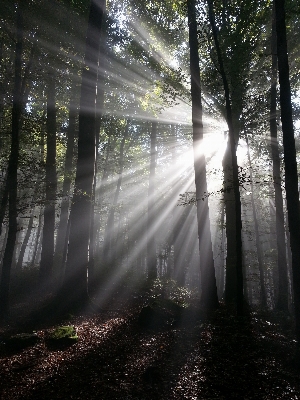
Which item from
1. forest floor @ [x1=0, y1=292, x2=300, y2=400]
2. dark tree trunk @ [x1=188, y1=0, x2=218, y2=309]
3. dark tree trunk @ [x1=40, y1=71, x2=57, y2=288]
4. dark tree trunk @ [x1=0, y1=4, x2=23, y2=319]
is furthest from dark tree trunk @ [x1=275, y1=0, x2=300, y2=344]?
dark tree trunk @ [x1=40, y1=71, x2=57, y2=288]

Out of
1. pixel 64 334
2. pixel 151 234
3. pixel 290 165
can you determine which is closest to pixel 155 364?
pixel 64 334

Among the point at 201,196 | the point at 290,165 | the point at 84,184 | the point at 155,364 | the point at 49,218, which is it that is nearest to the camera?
the point at 155,364

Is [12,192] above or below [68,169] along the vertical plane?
below

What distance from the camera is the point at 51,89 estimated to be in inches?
612

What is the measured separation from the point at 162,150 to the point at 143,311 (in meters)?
18.8

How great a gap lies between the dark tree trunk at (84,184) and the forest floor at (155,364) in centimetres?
192

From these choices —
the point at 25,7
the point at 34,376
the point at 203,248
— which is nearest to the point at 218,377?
the point at 34,376

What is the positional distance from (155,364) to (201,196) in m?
6.29

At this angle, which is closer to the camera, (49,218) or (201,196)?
(201,196)

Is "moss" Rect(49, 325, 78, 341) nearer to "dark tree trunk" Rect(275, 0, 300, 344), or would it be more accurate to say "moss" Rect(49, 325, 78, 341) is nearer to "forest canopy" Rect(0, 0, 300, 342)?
"forest canopy" Rect(0, 0, 300, 342)

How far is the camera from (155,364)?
5980 millimetres

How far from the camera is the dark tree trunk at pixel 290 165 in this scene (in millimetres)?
7260

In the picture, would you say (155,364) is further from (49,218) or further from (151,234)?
(151,234)

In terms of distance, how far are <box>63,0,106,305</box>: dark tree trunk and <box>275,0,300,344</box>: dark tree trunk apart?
7084mm
